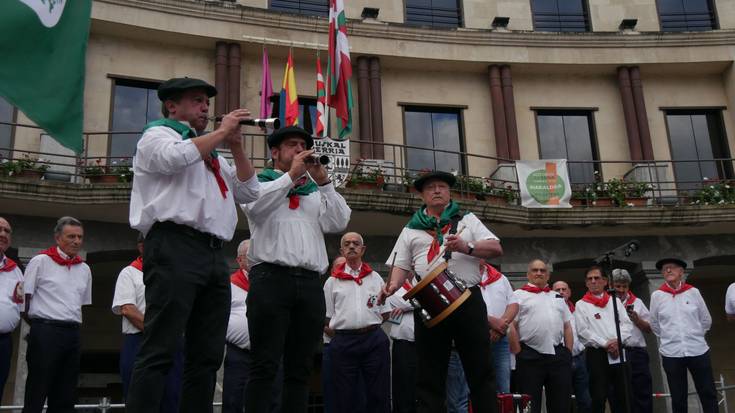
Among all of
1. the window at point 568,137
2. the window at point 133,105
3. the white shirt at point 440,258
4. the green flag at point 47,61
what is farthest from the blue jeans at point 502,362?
the window at point 568,137

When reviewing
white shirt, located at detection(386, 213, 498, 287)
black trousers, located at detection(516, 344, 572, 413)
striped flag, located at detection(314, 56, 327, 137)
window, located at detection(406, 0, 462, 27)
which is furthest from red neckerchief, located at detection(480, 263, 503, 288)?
window, located at detection(406, 0, 462, 27)

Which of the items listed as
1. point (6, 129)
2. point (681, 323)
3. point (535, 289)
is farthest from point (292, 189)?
point (6, 129)

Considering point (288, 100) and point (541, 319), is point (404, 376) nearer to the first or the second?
point (541, 319)

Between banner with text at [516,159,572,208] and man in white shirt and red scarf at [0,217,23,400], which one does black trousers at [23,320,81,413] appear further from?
banner with text at [516,159,572,208]

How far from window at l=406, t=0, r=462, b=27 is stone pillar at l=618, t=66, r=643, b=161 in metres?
4.38

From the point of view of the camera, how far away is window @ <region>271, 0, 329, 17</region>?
1856cm

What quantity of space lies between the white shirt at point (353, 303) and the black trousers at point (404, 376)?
851 mm

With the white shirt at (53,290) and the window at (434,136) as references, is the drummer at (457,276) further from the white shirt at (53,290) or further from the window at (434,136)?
the window at (434,136)

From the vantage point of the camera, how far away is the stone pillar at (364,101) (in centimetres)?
1744

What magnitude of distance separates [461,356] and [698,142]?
52.1 feet

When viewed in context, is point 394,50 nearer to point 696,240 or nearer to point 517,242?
point 517,242

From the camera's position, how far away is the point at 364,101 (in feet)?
58.1

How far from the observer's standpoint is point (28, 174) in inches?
518

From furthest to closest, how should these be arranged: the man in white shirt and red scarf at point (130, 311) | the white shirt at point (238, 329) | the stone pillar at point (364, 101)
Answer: the stone pillar at point (364, 101) → the white shirt at point (238, 329) → the man in white shirt and red scarf at point (130, 311)
